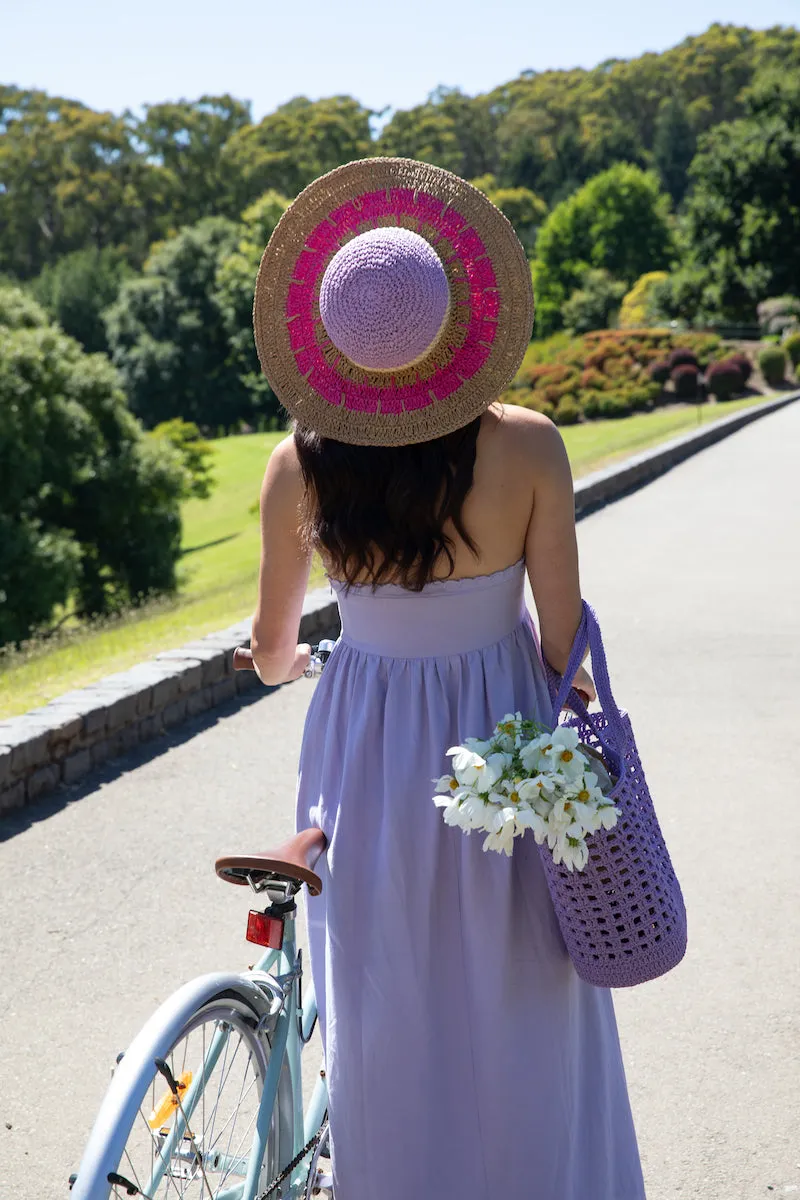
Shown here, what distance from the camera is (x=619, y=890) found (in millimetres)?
2309

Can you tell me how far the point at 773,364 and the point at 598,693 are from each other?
31241 millimetres

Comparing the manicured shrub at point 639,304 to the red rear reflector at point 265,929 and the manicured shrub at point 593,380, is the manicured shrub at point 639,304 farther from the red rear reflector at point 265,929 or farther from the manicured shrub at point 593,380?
the red rear reflector at point 265,929

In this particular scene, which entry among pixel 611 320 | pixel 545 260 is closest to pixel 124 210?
pixel 545 260

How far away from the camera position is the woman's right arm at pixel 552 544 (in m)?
2.30

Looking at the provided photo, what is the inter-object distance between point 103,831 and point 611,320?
53677 millimetres

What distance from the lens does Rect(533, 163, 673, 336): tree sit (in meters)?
69.9

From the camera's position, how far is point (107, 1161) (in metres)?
1.87

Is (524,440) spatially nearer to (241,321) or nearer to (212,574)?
(212,574)

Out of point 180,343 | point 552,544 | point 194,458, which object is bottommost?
point 194,458

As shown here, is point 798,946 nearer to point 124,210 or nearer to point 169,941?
point 169,941

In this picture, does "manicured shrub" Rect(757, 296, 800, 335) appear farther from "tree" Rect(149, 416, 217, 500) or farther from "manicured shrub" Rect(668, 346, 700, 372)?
"tree" Rect(149, 416, 217, 500)

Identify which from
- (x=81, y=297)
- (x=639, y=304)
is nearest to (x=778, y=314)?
(x=639, y=304)

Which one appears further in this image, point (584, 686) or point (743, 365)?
point (743, 365)

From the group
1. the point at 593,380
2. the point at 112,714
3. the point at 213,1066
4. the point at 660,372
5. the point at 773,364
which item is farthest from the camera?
the point at 593,380
